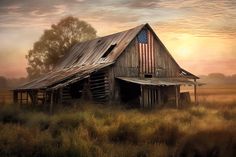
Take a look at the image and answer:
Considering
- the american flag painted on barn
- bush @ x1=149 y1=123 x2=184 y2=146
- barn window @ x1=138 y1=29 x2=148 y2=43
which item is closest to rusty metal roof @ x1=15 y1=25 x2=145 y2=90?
barn window @ x1=138 y1=29 x2=148 y2=43

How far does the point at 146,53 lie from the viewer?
67.1 ft

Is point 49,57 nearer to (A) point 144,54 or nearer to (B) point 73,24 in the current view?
(B) point 73,24

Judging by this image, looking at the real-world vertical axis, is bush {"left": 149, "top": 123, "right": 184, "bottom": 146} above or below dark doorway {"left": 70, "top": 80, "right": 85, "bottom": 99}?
below

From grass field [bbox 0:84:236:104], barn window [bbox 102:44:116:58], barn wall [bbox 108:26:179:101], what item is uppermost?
barn window [bbox 102:44:116:58]

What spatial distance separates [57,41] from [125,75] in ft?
38.5

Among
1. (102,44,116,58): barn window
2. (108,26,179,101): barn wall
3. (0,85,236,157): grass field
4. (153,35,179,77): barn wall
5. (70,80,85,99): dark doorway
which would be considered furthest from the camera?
(153,35,179,77): barn wall

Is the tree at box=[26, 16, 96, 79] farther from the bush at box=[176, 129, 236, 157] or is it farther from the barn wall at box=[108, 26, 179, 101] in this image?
the bush at box=[176, 129, 236, 157]

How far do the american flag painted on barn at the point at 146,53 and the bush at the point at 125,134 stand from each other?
34.3 ft

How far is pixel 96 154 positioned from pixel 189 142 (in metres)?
1.80

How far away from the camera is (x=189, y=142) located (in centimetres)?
721

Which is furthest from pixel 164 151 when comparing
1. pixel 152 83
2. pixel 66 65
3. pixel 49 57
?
pixel 49 57

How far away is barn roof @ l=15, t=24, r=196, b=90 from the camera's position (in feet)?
59.1

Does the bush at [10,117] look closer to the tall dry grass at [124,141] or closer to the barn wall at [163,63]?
the tall dry grass at [124,141]

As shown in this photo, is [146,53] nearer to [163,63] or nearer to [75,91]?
[163,63]
